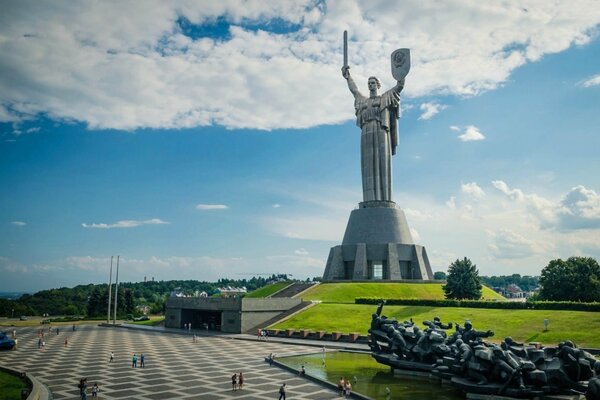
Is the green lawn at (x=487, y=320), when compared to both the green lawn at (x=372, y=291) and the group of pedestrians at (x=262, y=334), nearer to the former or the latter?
the group of pedestrians at (x=262, y=334)

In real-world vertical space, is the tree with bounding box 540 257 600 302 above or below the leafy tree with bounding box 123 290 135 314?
above

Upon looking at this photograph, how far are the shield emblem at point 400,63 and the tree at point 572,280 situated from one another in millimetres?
27655

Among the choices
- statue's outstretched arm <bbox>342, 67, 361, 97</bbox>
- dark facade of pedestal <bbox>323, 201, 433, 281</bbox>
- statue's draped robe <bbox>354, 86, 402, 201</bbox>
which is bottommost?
dark facade of pedestal <bbox>323, 201, 433, 281</bbox>

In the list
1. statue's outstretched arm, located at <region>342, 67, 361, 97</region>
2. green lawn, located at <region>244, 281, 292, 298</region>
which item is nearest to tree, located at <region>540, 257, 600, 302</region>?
green lawn, located at <region>244, 281, 292, 298</region>

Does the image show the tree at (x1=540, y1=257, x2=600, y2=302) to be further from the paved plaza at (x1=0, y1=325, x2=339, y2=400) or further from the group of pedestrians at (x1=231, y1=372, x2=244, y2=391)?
the group of pedestrians at (x1=231, y1=372, x2=244, y2=391)

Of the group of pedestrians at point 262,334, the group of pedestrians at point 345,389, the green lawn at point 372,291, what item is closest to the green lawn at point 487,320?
the group of pedestrians at point 262,334

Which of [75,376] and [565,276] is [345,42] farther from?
[75,376]

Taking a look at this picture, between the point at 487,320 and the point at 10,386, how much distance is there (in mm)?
30289

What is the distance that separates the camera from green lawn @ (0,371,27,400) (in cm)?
1920

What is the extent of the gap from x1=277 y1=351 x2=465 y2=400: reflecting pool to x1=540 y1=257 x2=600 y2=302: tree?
25.8 metres

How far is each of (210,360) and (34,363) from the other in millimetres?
9825

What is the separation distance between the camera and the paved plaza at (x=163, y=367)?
20.4m

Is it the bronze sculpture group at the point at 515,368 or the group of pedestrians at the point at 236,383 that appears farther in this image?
the group of pedestrians at the point at 236,383

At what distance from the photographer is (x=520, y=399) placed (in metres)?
18.5
